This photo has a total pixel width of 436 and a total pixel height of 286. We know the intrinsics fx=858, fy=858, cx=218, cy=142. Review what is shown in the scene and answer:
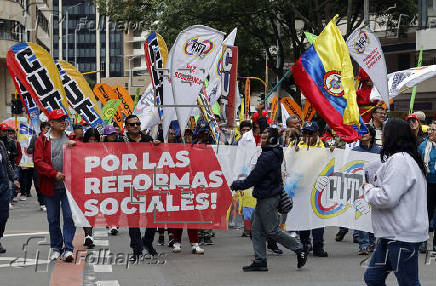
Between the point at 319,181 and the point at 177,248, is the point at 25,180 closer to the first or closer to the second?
the point at 177,248

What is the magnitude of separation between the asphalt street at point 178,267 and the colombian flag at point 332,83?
1693 mm

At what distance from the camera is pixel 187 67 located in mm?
11953

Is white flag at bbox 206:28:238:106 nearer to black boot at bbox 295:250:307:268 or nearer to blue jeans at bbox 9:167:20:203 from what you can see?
black boot at bbox 295:250:307:268

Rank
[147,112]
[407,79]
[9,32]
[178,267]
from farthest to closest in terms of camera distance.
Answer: [9,32] < [147,112] < [407,79] < [178,267]

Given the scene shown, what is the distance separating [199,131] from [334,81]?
1963 mm

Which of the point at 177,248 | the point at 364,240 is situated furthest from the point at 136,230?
the point at 364,240

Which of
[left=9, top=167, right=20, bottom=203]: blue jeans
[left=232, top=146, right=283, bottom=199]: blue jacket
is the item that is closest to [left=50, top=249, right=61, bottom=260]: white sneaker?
[left=232, top=146, right=283, bottom=199]: blue jacket

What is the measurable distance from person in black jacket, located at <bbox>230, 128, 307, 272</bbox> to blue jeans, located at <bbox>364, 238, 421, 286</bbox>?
10.6 feet

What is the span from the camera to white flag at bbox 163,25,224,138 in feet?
38.8

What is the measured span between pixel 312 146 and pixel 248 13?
2289cm

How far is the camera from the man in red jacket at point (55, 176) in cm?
998

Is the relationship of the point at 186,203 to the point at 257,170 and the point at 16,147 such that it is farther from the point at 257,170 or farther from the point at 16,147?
the point at 16,147

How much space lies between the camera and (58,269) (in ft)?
31.4

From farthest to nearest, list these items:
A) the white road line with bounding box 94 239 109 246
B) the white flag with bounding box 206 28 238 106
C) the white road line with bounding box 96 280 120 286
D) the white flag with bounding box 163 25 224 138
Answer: the white flag with bounding box 206 28 238 106 < the white road line with bounding box 94 239 109 246 < the white flag with bounding box 163 25 224 138 < the white road line with bounding box 96 280 120 286
